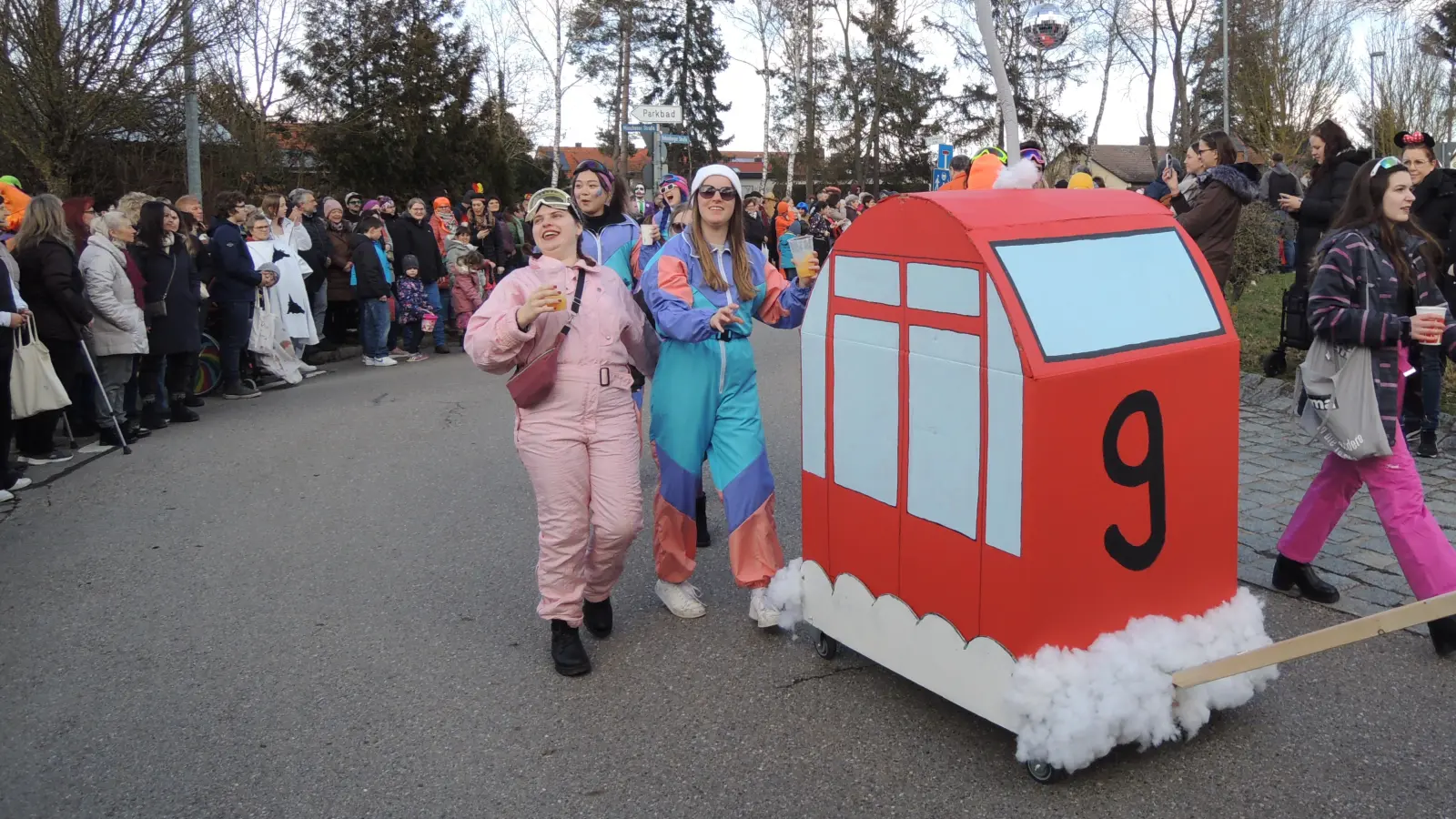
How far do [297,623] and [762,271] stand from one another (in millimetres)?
2324

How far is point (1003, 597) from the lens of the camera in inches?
126

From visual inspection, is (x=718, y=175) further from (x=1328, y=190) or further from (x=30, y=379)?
(x=30, y=379)

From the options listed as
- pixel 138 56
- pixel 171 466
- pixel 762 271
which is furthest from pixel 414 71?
pixel 762 271

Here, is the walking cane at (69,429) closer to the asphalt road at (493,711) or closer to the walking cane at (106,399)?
the walking cane at (106,399)

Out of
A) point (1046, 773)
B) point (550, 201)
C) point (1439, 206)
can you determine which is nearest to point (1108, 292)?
point (1046, 773)

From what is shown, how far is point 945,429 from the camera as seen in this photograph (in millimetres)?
3352

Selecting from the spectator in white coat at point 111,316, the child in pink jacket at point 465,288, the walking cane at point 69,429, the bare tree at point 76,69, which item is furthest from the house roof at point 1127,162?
the walking cane at point 69,429

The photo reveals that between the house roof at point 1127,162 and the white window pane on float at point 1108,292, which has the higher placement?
the house roof at point 1127,162

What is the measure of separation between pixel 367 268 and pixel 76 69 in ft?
12.7

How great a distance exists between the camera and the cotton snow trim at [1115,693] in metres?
3.12

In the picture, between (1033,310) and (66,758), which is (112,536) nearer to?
(66,758)

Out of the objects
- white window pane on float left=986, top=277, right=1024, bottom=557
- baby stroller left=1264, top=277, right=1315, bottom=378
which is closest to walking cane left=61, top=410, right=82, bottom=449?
white window pane on float left=986, top=277, right=1024, bottom=557

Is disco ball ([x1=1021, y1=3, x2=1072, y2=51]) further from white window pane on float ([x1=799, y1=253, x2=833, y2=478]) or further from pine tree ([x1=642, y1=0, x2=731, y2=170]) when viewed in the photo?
pine tree ([x1=642, y1=0, x2=731, y2=170])

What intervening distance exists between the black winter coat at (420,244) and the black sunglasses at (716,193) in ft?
30.2
